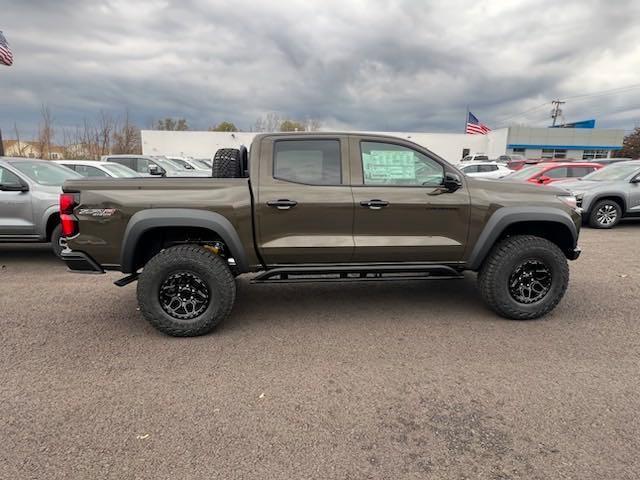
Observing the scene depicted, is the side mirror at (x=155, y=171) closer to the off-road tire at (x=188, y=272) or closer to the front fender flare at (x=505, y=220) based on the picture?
the off-road tire at (x=188, y=272)

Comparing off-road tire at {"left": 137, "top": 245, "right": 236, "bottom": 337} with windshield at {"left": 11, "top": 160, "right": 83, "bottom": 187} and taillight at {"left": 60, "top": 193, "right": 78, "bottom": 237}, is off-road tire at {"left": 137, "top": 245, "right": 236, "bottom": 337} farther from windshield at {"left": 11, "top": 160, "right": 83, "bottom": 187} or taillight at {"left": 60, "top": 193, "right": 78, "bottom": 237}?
windshield at {"left": 11, "top": 160, "right": 83, "bottom": 187}

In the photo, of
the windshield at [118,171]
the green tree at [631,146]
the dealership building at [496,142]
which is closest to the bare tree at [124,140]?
→ the dealership building at [496,142]

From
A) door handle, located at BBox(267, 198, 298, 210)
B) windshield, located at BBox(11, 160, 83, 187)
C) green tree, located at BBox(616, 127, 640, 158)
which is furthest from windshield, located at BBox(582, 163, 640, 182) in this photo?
green tree, located at BBox(616, 127, 640, 158)

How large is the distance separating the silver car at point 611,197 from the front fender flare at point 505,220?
6266mm

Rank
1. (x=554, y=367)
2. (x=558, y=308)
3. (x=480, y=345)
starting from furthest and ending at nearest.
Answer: (x=558, y=308) < (x=480, y=345) < (x=554, y=367)

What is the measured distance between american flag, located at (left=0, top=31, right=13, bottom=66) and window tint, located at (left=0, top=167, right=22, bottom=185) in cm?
1263

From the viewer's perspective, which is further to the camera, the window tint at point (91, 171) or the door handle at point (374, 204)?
the window tint at point (91, 171)

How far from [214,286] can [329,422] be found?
1.64 meters

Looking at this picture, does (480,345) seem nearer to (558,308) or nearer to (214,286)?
(558,308)

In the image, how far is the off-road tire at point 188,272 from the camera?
3412 millimetres

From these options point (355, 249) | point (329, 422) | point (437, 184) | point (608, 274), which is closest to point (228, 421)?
point (329, 422)

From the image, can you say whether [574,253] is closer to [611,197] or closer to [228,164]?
[228,164]

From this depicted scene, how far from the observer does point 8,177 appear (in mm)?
5992

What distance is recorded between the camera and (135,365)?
3082mm
